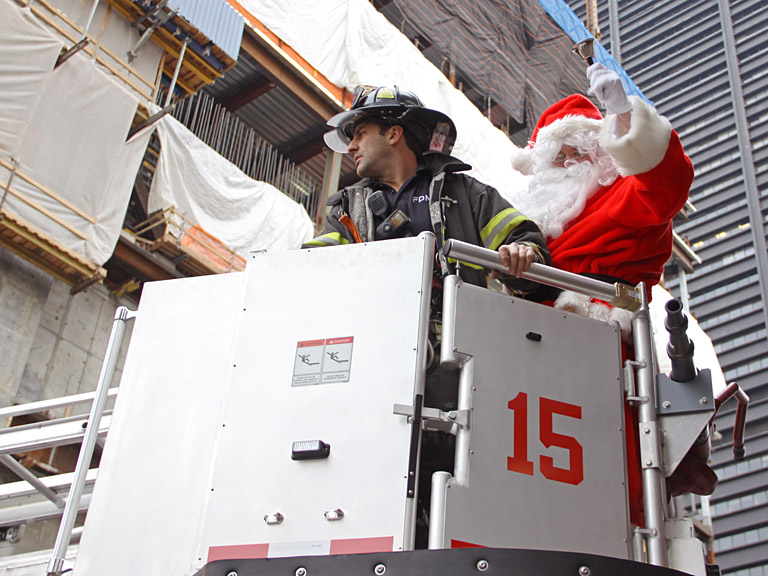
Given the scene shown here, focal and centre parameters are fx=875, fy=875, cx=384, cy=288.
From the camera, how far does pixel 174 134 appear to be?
52.1 feet

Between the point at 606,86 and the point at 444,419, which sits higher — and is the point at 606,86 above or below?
above

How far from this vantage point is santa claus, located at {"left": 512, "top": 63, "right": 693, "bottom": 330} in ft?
11.2

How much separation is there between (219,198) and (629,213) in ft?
43.9

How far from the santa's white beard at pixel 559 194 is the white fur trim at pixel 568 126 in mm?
182

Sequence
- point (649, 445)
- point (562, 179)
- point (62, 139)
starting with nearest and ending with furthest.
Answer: point (649, 445) < point (562, 179) < point (62, 139)

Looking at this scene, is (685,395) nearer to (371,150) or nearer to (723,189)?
(371,150)

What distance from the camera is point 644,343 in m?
3.37

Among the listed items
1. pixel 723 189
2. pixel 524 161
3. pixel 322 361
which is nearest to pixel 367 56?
pixel 524 161

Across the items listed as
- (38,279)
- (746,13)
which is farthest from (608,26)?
(38,279)

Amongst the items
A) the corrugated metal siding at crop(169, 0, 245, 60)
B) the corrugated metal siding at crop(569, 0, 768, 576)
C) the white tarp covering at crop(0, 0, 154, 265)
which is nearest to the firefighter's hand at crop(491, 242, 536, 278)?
the white tarp covering at crop(0, 0, 154, 265)

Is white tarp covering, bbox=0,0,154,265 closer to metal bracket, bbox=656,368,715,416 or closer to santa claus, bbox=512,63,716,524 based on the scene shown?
santa claus, bbox=512,63,716,524

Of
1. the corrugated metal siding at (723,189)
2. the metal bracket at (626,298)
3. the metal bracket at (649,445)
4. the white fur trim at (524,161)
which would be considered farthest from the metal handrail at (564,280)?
the corrugated metal siding at (723,189)

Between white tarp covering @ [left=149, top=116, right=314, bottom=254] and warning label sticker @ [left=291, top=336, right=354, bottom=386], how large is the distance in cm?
1306

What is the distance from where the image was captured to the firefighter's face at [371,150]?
14.0 ft
